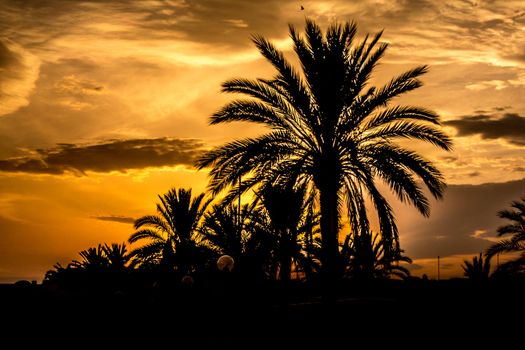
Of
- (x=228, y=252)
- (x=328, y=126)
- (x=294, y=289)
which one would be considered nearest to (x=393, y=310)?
(x=328, y=126)

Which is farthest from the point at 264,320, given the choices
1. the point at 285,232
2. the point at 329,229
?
the point at 285,232

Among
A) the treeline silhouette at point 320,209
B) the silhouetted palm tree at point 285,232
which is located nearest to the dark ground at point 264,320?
the treeline silhouette at point 320,209

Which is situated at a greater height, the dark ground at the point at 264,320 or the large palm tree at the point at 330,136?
the large palm tree at the point at 330,136

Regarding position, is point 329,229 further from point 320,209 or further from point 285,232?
point 285,232

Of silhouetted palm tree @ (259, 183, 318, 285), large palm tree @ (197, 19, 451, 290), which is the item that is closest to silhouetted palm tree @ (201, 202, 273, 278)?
silhouetted palm tree @ (259, 183, 318, 285)

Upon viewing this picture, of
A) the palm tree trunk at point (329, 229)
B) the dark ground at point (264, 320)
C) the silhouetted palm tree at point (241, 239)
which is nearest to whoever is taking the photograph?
the dark ground at point (264, 320)

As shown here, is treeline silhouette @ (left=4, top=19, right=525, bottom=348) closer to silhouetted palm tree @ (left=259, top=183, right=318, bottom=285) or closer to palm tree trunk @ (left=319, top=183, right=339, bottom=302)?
palm tree trunk @ (left=319, top=183, right=339, bottom=302)

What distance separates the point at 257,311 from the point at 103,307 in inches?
152

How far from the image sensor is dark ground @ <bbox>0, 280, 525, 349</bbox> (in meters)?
15.0

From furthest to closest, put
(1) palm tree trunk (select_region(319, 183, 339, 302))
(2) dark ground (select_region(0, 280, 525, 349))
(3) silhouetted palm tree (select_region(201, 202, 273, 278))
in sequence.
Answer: (3) silhouetted palm tree (select_region(201, 202, 273, 278))
(1) palm tree trunk (select_region(319, 183, 339, 302))
(2) dark ground (select_region(0, 280, 525, 349))

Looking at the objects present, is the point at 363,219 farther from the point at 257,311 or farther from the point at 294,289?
the point at 294,289

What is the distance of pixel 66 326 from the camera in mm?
15469

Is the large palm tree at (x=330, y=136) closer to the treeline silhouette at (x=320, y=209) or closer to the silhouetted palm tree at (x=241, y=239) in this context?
the treeline silhouette at (x=320, y=209)

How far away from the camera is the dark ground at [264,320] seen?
49.2 feet
